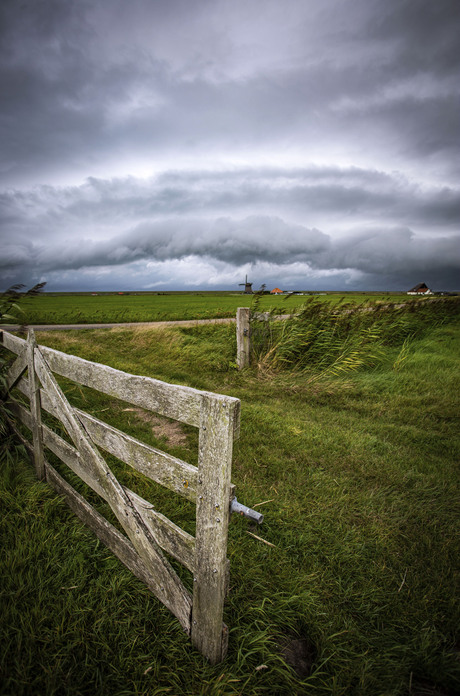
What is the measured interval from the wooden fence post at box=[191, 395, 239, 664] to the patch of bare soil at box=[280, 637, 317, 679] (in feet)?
1.39

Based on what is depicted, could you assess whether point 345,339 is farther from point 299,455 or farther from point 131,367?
point 131,367

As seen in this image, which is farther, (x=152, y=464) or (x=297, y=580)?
(x=297, y=580)

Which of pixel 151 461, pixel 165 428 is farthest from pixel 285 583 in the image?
pixel 165 428

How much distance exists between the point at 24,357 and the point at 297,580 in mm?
3351

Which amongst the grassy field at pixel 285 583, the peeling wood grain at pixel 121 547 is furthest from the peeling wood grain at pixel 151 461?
the grassy field at pixel 285 583

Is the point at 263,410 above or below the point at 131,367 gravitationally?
below

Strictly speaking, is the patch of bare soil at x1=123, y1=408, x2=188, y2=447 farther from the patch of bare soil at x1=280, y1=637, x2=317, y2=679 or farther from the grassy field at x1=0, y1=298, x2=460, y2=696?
the patch of bare soil at x1=280, y1=637, x2=317, y2=679

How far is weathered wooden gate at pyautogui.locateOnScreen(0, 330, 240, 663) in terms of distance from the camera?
61.5 inches

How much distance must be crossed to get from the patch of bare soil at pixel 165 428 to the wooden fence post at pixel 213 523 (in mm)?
2946

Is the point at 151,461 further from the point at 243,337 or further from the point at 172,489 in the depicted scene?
the point at 243,337

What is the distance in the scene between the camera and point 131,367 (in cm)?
757

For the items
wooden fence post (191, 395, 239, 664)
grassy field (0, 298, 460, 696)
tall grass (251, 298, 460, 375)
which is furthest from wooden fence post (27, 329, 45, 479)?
tall grass (251, 298, 460, 375)

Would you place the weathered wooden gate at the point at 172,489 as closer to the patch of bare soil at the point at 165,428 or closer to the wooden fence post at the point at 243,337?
the patch of bare soil at the point at 165,428

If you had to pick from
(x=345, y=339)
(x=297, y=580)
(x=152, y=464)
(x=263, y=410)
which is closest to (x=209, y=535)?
(x=152, y=464)
